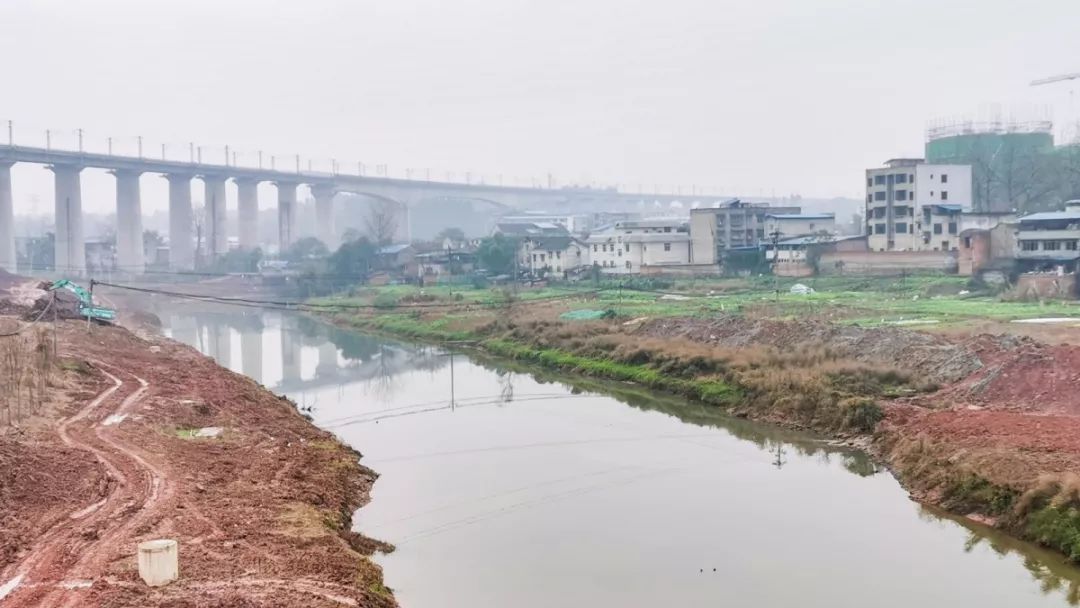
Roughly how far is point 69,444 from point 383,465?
4330 mm

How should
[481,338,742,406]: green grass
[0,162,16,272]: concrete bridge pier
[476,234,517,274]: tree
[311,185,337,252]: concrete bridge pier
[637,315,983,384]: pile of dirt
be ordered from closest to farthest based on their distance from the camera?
[637,315,983,384]: pile of dirt → [481,338,742,406]: green grass → [476,234,517,274]: tree → [0,162,16,272]: concrete bridge pier → [311,185,337,252]: concrete bridge pier

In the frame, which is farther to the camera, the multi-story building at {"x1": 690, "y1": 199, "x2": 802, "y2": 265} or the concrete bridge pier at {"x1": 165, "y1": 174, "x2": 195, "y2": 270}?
the concrete bridge pier at {"x1": 165, "y1": 174, "x2": 195, "y2": 270}

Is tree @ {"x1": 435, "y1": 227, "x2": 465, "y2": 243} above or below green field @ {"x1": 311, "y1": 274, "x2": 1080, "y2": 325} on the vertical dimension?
above

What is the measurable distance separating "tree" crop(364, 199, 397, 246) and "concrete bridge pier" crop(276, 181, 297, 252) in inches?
224

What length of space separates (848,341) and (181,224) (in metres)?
53.5

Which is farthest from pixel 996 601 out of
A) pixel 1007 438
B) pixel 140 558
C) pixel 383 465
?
pixel 383 465

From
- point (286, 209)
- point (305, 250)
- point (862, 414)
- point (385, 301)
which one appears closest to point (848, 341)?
point (862, 414)

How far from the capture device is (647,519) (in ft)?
39.8

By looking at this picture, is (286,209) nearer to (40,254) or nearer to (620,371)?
(40,254)

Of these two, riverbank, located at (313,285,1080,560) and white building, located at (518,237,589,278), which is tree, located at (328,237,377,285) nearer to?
white building, located at (518,237,589,278)

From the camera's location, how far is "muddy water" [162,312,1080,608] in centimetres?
971

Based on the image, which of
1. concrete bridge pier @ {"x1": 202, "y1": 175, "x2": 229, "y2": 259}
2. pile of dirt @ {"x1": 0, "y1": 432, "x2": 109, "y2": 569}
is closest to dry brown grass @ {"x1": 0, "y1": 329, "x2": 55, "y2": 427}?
pile of dirt @ {"x1": 0, "y1": 432, "x2": 109, "y2": 569}

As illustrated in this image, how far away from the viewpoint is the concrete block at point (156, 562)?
26.3 feet

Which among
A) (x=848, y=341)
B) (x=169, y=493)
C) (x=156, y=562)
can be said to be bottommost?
(x=169, y=493)
